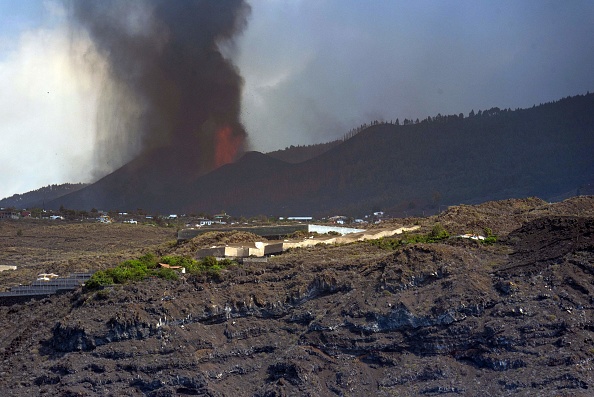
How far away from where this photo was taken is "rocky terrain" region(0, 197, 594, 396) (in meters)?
41.8

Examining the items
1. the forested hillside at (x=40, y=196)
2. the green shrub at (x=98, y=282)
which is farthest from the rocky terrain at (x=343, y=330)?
the forested hillside at (x=40, y=196)

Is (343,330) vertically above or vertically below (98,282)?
below

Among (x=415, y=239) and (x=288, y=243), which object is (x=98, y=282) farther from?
(x=415, y=239)

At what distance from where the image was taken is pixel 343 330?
45.5 meters

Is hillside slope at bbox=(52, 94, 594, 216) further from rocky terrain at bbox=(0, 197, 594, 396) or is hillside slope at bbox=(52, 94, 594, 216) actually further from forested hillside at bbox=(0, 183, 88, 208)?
rocky terrain at bbox=(0, 197, 594, 396)

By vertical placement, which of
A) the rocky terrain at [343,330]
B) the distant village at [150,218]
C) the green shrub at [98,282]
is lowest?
the rocky terrain at [343,330]

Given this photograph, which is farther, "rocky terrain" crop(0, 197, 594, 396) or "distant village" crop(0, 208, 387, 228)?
"distant village" crop(0, 208, 387, 228)

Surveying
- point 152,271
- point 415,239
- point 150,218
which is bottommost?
point 152,271

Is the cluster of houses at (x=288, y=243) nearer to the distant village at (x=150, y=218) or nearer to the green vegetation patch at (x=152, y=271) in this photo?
the green vegetation patch at (x=152, y=271)

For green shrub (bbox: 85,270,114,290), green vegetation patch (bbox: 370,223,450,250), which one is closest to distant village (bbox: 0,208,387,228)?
green vegetation patch (bbox: 370,223,450,250)

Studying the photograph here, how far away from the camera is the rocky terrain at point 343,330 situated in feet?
137

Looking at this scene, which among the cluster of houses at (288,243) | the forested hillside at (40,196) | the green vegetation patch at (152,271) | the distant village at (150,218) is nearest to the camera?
the green vegetation patch at (152,271)

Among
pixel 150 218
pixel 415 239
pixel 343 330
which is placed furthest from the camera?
pixel 150 218

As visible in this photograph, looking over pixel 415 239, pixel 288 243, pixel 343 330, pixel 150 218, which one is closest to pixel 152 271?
pixel 288 243
